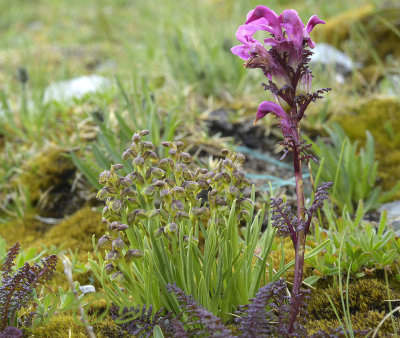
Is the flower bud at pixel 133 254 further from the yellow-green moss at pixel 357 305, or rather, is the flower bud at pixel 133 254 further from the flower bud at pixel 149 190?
the yellow-green moss at pixel 357 305

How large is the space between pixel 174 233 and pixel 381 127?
250 cm

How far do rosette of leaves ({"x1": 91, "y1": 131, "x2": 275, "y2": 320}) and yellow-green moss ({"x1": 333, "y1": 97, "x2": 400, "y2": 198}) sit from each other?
170cm

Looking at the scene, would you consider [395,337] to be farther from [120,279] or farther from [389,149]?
[389,149]

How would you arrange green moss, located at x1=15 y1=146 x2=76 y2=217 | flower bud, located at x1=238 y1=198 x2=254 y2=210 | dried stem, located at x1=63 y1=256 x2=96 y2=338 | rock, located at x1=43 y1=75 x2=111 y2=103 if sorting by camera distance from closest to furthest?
dried stem, located at x1=63 y1=256 x2=96 y2=338, flower bud, located at x1=238 y1=198 x2=254 y2=210, green moss, located at x1=15 y1=146 x2=76 y2=217, rock, located at x1=43 y1=75 x2=111 y2=103

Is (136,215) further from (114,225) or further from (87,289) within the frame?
(87,289)

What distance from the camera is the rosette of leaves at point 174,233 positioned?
4.31 feet

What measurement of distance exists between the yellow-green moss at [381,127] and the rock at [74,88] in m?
2.05

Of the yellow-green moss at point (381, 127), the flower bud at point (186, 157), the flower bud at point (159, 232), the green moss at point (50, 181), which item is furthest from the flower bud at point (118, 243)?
the yellow-green moss at point (381, 127)

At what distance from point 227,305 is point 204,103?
2522 millimetres

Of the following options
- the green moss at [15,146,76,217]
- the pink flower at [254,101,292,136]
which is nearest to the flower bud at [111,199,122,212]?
the pink flower at [254,101,292,136]

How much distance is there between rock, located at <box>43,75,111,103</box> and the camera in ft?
12.3

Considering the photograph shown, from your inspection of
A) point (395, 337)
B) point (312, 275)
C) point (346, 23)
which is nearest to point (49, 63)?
point (346, 23)

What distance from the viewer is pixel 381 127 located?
3293 mm

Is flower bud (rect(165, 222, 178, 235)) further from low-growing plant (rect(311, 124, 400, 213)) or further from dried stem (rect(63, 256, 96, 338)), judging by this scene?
low-growing plant (rect(311, 124, 400, 213))
